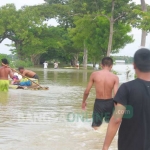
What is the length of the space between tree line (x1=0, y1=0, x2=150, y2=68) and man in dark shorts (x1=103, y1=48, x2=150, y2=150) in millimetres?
17397

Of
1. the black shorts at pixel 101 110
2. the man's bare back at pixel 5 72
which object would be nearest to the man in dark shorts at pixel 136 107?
the black shorts at pixel 101 110

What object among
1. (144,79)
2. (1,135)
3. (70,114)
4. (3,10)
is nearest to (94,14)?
(3,10)

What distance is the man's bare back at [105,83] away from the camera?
23.2 ft

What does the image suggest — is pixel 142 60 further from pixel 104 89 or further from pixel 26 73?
pixel 26 73

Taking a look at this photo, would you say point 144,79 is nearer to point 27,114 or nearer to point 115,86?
point 115,86

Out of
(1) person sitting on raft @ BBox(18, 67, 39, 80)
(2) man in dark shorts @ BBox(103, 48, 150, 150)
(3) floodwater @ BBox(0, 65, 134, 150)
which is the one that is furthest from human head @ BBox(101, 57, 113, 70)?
(1) person sitting on raft @ BBox(18, 67, 39, 80)

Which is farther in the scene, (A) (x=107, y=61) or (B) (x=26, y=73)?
(B) (x=26, y=73)

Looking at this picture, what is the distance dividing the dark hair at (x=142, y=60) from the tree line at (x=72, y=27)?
57.0ft

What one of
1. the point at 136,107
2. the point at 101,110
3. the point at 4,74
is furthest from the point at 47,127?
the point at 4,74

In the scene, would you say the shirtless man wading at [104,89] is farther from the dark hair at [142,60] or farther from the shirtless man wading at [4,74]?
the shirtless man wading at [4,74]

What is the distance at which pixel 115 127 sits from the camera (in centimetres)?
366

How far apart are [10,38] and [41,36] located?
5839 millimetres

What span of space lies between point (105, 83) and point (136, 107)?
3.57 meters

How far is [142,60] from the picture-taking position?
3.55 metres
